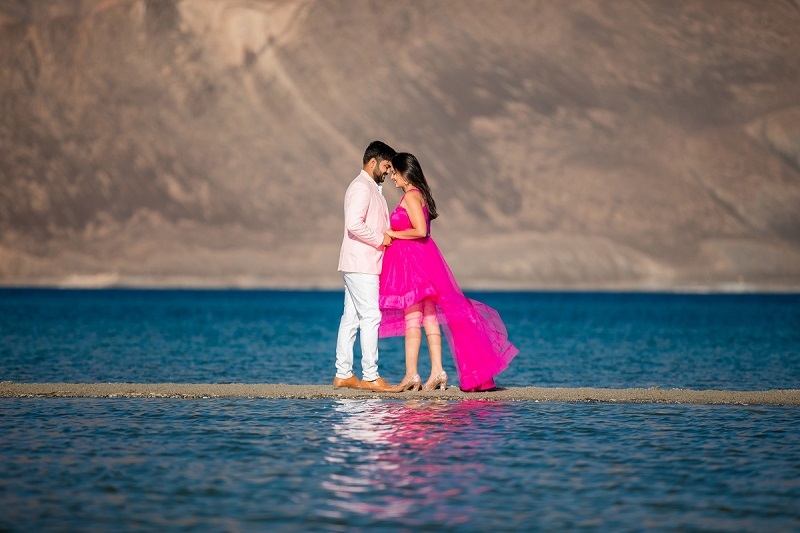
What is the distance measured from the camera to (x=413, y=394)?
11.3 m

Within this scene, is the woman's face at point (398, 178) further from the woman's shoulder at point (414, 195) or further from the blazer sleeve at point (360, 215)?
the blazer sleeve at point (360, 215)

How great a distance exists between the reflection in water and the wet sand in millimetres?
311

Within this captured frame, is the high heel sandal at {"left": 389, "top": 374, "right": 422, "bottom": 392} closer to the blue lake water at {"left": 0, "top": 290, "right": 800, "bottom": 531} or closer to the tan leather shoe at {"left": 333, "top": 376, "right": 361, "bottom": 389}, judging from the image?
the blue lake water at {"left": 0, "top": 290, "right": 800, "bottom": 531}

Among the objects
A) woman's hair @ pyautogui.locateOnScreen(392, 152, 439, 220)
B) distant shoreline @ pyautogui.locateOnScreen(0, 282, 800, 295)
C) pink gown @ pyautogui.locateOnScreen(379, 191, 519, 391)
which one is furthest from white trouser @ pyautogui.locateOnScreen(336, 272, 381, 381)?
distant shoreline @ pyautogui.locateOnScreen(0, 282, 800, 295)

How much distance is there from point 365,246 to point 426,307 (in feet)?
2.74

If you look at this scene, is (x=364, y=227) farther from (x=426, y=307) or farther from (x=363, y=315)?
(x=426, y=307)

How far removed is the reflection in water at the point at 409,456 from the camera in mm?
7043

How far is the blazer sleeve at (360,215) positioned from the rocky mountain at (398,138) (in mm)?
76841

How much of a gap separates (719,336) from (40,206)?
7075 cm

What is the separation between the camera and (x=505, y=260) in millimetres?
90688

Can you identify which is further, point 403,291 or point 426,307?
point 426,307

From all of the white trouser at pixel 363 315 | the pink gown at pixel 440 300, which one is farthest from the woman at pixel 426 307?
the white trouser at pixel 363 315

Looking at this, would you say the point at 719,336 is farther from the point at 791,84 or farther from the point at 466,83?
the point at 791,84

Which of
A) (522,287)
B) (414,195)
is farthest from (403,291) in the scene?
(522,287)
